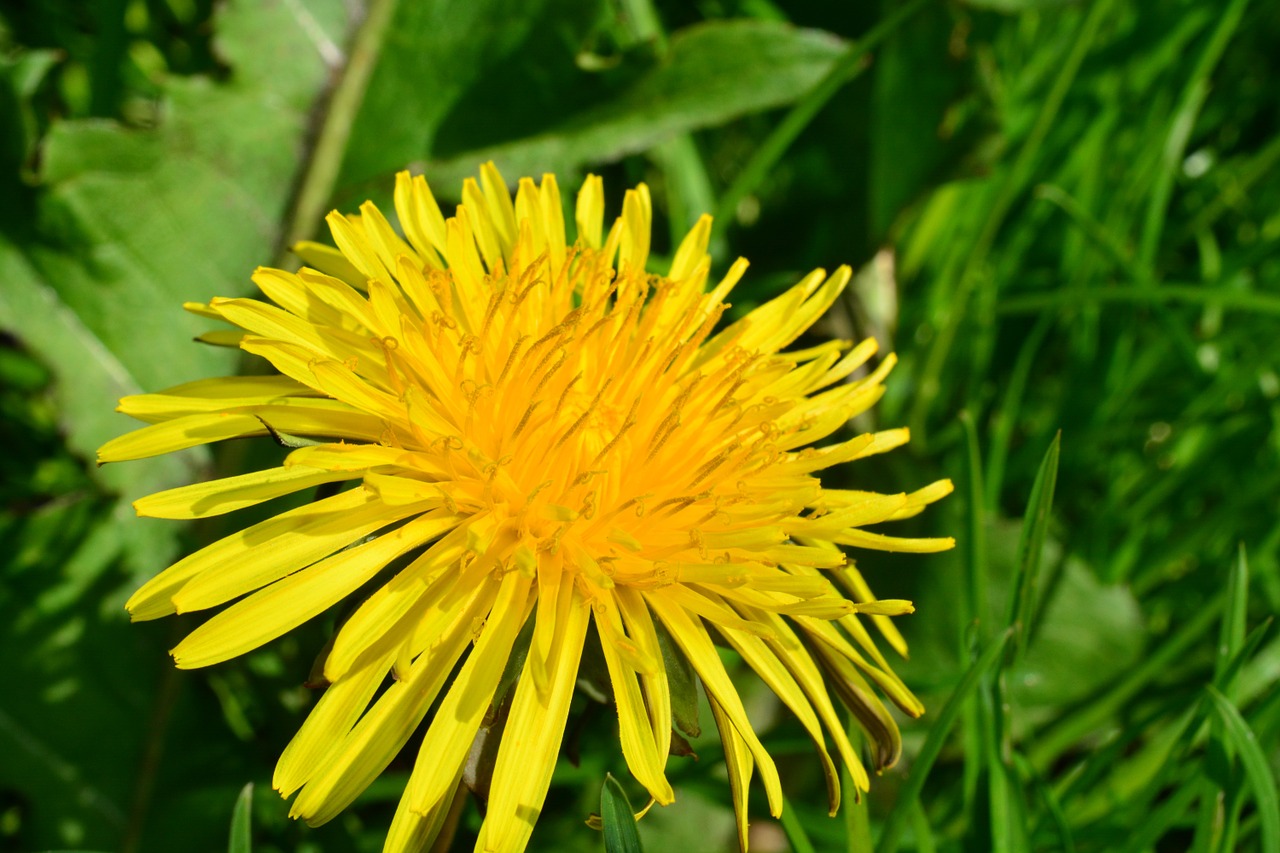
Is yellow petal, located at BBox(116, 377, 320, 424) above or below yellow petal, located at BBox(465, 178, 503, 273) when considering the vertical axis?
below

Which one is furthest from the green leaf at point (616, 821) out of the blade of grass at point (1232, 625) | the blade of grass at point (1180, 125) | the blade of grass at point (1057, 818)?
the blade of grass at point (1180, 125)

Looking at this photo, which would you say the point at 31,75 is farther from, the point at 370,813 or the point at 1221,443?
the point at 1221,443

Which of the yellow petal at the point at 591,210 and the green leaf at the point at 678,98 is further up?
the green leaf at the point at 678,98

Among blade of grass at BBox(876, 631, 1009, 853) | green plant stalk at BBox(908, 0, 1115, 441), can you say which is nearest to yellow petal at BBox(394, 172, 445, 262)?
blade of grass at BBox(876, 631, 1009, 853)

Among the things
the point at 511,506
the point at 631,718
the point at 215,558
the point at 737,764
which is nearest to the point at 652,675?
the point at 631,718

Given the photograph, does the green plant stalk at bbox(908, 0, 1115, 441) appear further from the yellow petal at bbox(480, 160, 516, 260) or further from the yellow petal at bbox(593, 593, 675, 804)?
the yellow petal at bbox(593, 593, 675, 804)

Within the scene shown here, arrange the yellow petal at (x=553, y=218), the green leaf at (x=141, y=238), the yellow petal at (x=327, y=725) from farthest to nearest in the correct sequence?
the green leaf at (x=141, y=238)
the yellow petal at (x=553, y=218)
the yellow petal at (x=327, y=725)

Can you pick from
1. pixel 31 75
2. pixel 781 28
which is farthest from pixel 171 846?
pixel 781 28

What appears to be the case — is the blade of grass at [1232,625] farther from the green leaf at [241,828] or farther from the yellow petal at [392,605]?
the green leaf at [241,828]
